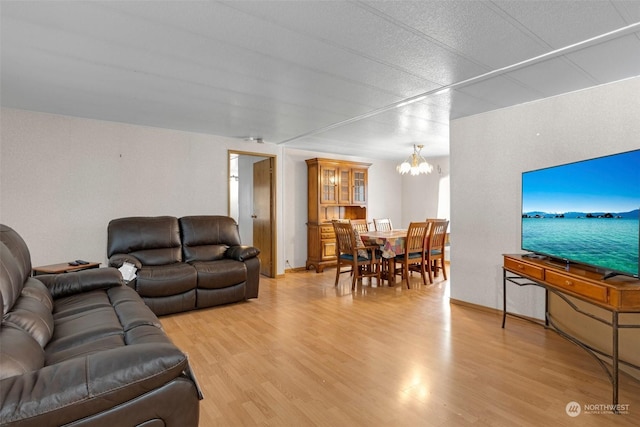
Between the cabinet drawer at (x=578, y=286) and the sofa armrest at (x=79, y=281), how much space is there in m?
3.37

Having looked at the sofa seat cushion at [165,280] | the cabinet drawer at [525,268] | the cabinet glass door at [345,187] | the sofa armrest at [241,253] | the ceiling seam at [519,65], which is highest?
the ceiling seam at [519,65]

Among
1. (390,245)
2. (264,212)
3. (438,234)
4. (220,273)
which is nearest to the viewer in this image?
(220,273)

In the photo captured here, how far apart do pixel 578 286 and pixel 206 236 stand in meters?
3.85

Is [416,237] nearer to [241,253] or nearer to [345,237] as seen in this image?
[345,237]

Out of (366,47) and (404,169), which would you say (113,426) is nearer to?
(366,47)

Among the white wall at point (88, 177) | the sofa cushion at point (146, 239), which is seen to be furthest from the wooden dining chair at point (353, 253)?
the sofa cushion at point (146, 239)

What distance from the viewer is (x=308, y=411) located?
5.93ft

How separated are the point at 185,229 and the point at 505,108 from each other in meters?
4.02

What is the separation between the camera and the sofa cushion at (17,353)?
1031mm

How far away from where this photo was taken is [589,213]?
7.26 ft

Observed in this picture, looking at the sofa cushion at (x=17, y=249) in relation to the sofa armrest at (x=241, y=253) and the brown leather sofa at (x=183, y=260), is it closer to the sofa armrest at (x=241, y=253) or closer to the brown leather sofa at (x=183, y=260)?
the brown leather sofa at (x=183, y=260)

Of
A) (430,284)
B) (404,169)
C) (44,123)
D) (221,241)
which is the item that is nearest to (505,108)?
(404,169)

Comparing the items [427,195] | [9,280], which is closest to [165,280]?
[9,280]

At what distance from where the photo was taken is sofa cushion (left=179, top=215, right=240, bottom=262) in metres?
4.09
